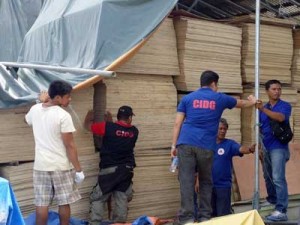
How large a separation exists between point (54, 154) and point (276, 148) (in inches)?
97.3

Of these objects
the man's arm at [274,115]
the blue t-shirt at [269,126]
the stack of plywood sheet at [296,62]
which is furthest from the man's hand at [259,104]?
the stack of plywood sheet at [296,62]

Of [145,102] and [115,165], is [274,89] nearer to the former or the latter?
[145,102]

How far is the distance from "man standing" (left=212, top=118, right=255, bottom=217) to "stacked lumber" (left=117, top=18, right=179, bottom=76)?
99cm

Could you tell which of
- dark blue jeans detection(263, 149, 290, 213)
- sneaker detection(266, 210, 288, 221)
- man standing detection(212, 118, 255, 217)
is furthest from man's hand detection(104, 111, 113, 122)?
sneaker detection(266, 210, 288, 221)

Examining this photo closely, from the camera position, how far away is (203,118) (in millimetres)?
5066

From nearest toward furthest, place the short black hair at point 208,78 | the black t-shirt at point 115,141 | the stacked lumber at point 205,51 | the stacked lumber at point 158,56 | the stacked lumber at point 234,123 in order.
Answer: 1. the short black hair at point 208,78
2. the black t-shirt at point 115,141
3. the stacked lumber at point 158,56
4. the stacked lumber at point 205,51
5. the stacked lumber at point 234,123

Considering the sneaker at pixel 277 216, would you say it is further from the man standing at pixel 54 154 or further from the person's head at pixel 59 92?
the person's head at pixel 59 92

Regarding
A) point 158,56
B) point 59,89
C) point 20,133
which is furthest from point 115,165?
point 158,56

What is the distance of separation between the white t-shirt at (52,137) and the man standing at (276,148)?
216cm

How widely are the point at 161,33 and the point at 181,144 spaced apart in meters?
1.67

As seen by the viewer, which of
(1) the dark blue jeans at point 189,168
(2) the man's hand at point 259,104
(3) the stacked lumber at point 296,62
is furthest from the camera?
(3) the stacked lumber at point 296,62

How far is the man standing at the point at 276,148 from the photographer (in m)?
5.64

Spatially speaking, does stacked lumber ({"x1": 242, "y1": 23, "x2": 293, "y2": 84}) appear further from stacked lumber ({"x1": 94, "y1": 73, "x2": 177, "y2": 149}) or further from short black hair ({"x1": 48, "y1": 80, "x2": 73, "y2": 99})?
short black hair ({"x1": 48, "y1": 80, "x2": 73, "y2": 99})

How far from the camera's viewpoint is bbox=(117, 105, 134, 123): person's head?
5.46 metres
